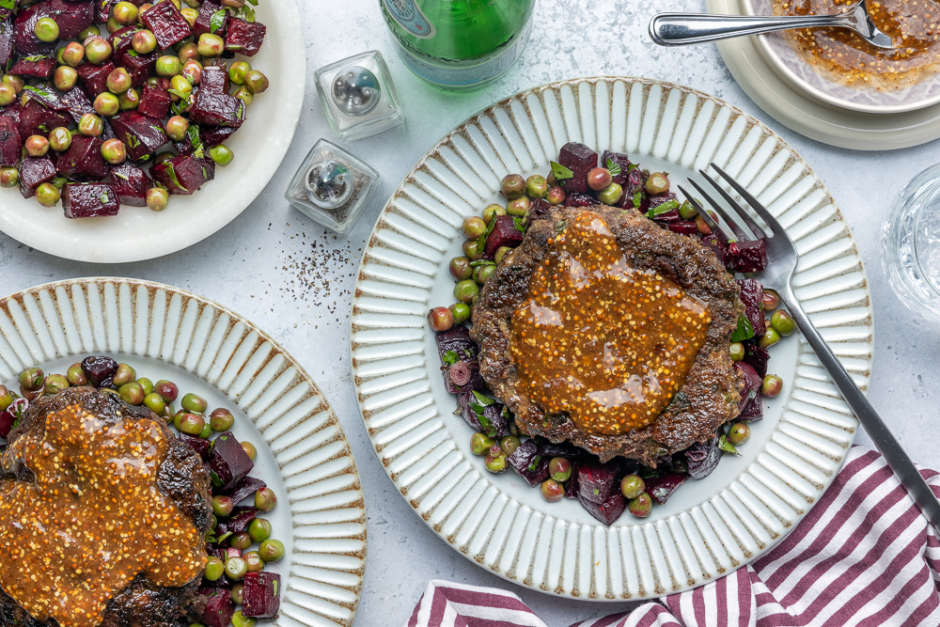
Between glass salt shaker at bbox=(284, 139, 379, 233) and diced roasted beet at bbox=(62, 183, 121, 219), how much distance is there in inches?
39.9

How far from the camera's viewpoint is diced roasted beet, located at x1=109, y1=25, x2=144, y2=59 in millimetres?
4156

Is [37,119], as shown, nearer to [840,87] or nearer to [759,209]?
[759,209]

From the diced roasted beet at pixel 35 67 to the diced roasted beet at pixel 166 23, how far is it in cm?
60

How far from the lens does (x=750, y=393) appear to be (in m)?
4.00

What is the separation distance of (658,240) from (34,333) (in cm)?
355

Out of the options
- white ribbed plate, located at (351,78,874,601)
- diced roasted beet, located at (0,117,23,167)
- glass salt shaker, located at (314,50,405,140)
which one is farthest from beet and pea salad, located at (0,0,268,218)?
white ribbed plate, located at (351,78,874,601)

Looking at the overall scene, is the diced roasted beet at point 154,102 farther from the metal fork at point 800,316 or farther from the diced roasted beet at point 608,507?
the diced roasted beet at point 608,507

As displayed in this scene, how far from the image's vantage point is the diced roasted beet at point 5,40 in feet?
13.4

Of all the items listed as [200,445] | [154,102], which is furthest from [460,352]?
[154,102]

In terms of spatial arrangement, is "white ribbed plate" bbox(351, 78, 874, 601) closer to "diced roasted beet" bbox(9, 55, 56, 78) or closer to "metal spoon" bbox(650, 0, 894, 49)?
"metal spoon" bbox(650, 0, 894, 49)

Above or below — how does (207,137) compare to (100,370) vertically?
above

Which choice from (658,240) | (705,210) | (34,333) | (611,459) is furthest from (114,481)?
(705,210)

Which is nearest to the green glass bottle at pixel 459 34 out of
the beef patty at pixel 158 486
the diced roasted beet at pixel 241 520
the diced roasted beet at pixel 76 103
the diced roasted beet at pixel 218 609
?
the diced roasted beet at pixel 76 103

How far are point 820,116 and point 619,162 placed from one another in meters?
1.27
